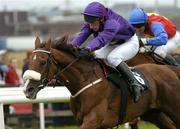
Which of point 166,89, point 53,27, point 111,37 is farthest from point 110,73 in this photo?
point 53,27

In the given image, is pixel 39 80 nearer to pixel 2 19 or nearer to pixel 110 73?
pixel 110 73

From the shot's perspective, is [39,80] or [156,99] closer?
[39,80]

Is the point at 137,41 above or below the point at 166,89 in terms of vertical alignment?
above

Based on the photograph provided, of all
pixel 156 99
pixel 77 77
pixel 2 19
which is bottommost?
pixel 2 19

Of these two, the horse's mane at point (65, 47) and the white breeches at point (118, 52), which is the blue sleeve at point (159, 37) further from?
the horse's mane at point (65, 47)

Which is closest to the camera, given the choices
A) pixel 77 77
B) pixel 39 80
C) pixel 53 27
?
pixel 39 80

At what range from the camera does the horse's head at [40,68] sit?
707 cm

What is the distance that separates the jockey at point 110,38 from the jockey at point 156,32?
60 centimetres

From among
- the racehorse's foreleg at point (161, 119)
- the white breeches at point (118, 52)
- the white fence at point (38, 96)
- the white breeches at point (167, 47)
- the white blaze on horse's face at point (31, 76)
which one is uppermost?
the white blaze on horse's face at point (31, 76)

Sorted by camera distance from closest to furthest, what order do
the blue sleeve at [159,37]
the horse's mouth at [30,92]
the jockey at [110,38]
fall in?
the horse's mouth at [30,92] < the jockey at [110,38] < the blue sleeve at [159,37]

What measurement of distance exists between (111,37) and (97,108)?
2.83 ft

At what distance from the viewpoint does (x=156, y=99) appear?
841cm

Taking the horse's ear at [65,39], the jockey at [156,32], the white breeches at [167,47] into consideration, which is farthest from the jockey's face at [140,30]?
the horse's ear at [65,39]

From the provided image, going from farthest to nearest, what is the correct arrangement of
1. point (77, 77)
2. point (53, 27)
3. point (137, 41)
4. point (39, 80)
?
1. point (53, 27)
2. point (137, 41)
3. point (77, 77)
4. point (39, 80)
